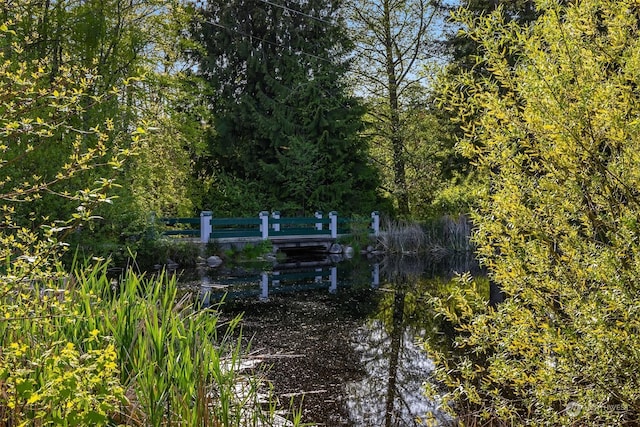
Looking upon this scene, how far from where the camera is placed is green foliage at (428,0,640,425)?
1.98 m

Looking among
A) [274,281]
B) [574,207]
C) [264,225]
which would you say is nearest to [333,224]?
[264,225]

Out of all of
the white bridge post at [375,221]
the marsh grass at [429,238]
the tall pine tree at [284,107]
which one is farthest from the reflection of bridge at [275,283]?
the tall pine tree at [284,107]

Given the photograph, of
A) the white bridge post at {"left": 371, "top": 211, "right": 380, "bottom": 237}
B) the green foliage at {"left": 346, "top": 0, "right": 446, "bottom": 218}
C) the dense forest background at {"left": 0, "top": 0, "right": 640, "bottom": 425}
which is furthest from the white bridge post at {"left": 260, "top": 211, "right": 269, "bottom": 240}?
the green foliage at {"left": 346, "top": 0, "right": 446, "bottom": 218}

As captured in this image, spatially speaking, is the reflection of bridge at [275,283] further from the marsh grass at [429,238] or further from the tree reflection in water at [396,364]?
the marsh grass at [429,238]

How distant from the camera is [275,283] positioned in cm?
966

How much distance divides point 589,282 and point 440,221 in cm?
1300

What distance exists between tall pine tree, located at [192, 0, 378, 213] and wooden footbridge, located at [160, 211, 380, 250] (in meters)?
1.28

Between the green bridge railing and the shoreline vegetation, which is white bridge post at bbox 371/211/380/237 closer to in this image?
the green bridge railing

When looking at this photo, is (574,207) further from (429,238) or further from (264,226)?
(429,238)

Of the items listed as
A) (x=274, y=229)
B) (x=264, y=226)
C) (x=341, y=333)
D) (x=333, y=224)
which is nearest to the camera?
(x=341, y=333)

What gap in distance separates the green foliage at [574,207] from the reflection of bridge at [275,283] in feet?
18.9

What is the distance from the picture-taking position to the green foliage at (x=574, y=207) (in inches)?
78.1

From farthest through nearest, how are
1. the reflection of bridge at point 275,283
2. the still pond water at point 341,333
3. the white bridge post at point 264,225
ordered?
1. the white bridge post at point 264,225
2. the reflection of bridge at point 275,283
3. the still pond water at point 341,333

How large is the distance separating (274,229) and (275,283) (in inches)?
190
